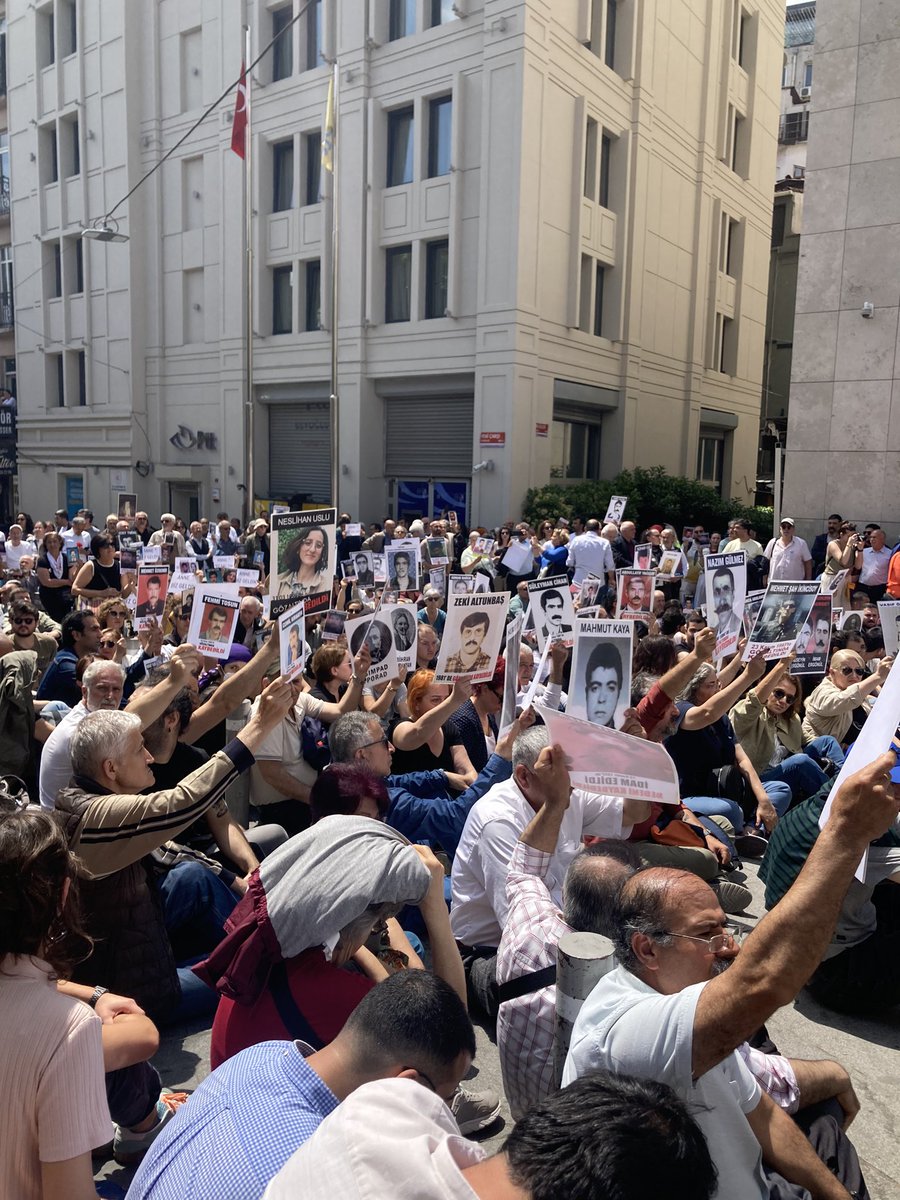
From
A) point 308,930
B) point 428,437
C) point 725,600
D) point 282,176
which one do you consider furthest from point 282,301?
point 308,930

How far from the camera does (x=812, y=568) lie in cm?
1508

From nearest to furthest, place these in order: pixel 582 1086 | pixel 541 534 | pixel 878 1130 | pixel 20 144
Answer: pixel 582 1086
pixel 878 1130
pixel 541 534
pixel 20 144

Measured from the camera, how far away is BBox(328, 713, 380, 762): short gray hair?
166 inches

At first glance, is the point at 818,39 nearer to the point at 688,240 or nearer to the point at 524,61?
the point at 524,61

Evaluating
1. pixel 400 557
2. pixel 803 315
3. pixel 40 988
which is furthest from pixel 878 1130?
pixel 803 315

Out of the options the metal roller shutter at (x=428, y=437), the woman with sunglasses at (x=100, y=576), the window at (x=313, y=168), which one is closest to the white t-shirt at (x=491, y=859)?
the woman with sunglasses at (x=100, y=576)

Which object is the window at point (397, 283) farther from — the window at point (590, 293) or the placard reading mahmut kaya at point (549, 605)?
the placard reading mahmut kaya at point (549, 605)

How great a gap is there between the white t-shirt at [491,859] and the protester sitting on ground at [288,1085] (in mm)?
1461

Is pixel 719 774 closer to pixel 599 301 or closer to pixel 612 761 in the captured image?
pixel 612 761

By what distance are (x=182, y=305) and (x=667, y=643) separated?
27040 mm

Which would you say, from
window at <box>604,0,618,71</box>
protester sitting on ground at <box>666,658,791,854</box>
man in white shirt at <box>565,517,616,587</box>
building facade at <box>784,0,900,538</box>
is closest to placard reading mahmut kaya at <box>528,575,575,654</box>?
protester sitting on ground at <box>666,658,791,854</box>

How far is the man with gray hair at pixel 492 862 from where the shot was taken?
11.7ft

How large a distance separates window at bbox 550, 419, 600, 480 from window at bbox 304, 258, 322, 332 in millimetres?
7614

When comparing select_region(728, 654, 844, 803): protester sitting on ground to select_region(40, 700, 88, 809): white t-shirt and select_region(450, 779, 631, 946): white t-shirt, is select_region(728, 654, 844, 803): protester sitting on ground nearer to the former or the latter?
select_region(450, 779, 631, 946): white t-shirt
